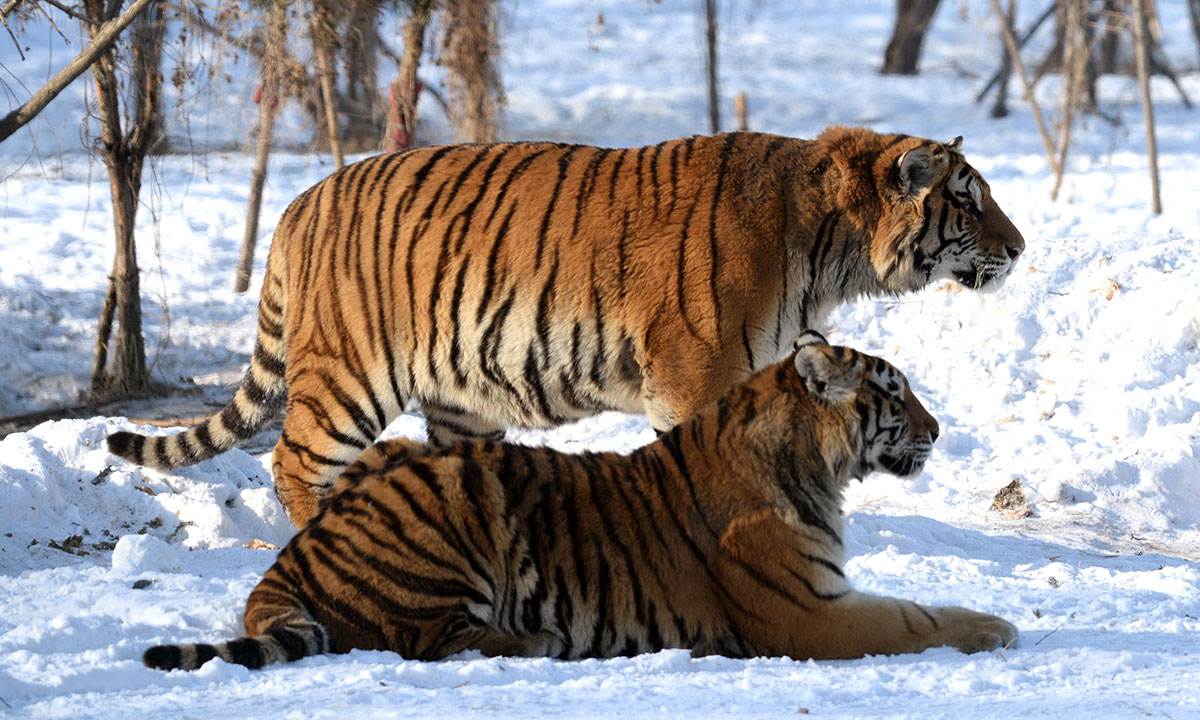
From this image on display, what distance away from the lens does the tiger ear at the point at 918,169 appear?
5172mm

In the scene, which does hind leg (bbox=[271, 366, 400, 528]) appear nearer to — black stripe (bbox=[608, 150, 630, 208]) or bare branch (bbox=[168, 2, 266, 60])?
black stripe (bbox=[608, 150, 630, 208])

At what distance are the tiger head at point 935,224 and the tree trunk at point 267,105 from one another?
4.61 metres

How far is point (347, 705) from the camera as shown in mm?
3191

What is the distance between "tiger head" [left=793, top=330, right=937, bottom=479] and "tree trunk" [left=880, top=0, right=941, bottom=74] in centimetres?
2068

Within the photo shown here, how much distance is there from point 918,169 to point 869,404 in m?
1.41

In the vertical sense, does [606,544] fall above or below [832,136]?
below

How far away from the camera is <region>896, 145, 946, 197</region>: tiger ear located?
517 centimetres

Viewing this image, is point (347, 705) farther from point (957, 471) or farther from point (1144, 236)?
point (1144, 236)

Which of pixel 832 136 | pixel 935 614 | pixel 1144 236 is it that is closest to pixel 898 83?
pixel 1144 236

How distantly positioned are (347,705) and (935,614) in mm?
1710

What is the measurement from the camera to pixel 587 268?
5250 millimetres

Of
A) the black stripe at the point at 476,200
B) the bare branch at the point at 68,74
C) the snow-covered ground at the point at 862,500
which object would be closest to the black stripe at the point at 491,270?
Result: the black stripe at the point at 476,200

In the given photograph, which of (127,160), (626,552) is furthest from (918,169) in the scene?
(127,160)

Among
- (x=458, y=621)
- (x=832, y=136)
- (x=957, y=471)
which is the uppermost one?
(x=832, y=136)
